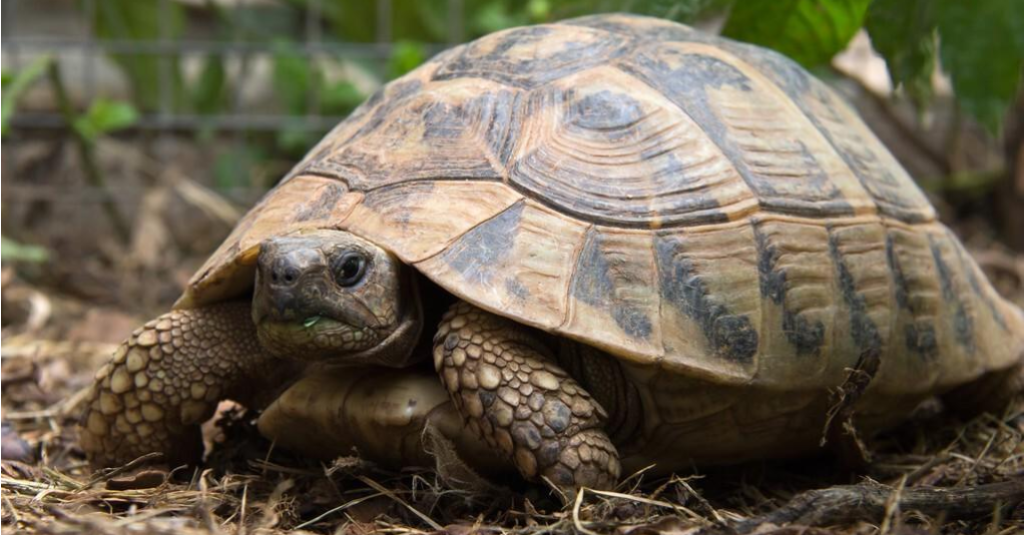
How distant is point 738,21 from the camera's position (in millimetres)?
3416

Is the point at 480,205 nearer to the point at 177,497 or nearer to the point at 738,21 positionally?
the point at 177,497

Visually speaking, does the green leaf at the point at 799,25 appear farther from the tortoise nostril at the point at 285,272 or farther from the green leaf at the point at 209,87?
the green leaf at the point at 209,87

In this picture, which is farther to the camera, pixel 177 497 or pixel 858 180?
pixel 858 180

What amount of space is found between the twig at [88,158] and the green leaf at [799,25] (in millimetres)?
3365

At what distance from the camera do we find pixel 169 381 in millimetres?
2633

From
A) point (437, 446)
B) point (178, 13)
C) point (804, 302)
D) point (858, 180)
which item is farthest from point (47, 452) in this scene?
point (178, 13)

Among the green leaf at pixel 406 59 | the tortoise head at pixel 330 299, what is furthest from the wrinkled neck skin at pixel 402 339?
the green leaf at pixel 406 59

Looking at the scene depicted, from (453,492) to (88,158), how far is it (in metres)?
4.20

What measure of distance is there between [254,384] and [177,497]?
1.53ft

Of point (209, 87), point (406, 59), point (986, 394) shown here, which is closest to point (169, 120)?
point (209, 87)

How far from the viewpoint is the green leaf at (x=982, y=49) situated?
7.01 ft

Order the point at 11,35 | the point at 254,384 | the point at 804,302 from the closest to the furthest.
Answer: the point at 804,302 → the point at 254,384 → the point at 11,35

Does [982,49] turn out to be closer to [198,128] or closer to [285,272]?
[285,272]

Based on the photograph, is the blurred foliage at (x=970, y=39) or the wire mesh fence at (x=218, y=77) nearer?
the blurred foliage at (x=970, y=39)
